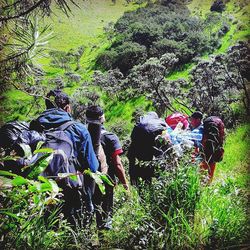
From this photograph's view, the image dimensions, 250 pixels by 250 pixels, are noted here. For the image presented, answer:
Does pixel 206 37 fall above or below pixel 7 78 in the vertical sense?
below

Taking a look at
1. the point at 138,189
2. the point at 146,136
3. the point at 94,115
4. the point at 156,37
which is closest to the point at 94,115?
the point at 94,115

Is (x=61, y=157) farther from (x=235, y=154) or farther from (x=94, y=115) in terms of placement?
(x=235, y=154)

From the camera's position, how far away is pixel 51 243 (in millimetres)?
2188

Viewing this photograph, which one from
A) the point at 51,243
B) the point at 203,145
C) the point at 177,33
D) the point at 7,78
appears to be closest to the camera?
the point at 51,243

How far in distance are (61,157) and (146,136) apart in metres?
1.23

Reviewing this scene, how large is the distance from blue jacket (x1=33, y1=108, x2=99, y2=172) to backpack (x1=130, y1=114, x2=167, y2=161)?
0.81 meters

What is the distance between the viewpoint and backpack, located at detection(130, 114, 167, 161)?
143 inches

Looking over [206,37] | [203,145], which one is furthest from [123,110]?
[203,145]

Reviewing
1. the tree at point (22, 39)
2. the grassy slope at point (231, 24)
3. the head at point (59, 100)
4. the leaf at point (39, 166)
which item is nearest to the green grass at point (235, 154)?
the head at point (59, 100)

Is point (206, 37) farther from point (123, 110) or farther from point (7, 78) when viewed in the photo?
point (7, 78)

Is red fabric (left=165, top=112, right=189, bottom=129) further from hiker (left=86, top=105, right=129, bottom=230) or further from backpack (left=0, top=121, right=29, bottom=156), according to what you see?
backpack (left=0, top=121, right=29, bottom=156)

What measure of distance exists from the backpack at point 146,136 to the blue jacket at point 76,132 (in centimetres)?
81

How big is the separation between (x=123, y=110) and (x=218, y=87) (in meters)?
15.2

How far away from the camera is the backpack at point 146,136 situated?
362 cm
